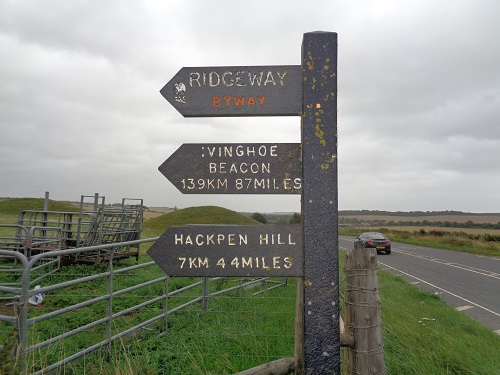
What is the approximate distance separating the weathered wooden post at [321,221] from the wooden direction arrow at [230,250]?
4.7 inches

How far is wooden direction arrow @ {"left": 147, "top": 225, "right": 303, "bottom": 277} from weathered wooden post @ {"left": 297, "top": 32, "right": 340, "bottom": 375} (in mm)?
120

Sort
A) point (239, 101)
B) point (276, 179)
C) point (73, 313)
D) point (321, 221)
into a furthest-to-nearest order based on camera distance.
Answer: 1. point (73, 313)
2. point (239, 101)
3. point (276, 179)
4. point (321, 221)

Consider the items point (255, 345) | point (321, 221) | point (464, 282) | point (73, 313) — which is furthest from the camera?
point (464, 282)

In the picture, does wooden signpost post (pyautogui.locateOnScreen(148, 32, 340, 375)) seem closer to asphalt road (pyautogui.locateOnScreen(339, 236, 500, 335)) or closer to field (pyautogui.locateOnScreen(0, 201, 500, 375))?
field (pyautogui.locateOnScreen(0, 201, 500, 375))

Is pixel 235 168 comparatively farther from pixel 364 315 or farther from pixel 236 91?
pixel 364 315

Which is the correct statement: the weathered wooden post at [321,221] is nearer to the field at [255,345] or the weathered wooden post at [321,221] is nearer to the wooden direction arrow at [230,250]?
the wooden direction arrow at [230,250]

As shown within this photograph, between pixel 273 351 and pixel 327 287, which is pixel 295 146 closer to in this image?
pixel 327 287

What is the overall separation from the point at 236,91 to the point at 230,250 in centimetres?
106

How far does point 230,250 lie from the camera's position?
259cm

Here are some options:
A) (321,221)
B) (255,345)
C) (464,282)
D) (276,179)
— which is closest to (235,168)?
(276,179)

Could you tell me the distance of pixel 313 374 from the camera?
8.17 ft

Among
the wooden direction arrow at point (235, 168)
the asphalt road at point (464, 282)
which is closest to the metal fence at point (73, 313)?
the wooden direction arrow at point (235, 168)

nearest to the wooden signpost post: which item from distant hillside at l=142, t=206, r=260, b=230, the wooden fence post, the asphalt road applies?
the wooden fence post

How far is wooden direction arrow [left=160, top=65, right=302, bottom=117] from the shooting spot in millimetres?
2695
